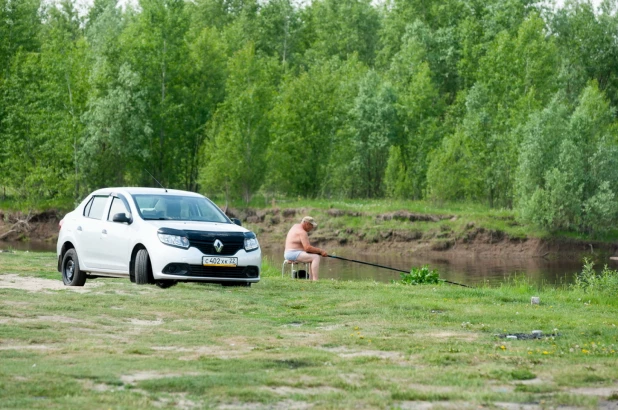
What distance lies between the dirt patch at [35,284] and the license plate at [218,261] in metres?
1.99

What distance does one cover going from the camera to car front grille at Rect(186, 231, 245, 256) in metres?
16.8

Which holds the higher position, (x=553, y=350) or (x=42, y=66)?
(x=42, y=66)

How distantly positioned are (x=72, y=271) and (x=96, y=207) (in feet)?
4.00

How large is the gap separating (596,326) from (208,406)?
7082 millimetres

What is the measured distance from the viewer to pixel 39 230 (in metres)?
58.6

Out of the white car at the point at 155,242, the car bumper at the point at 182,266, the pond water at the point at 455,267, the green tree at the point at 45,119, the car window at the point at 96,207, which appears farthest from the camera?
the green tree at the point at 45,119

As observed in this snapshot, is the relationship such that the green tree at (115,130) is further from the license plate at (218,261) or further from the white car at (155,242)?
the license plate at (218,261)

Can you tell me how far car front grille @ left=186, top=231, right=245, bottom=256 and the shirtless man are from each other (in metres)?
5.05

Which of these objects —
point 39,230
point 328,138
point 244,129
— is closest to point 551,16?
point 328,138

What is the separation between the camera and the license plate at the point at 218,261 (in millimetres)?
16734

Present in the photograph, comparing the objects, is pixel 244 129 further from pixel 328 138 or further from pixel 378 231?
pixel 378 231

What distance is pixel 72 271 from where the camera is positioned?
60.7 feet

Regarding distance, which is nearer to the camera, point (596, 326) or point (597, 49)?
point (596, 326)

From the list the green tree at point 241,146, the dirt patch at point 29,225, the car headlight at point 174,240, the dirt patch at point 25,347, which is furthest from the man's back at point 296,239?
the green tree at point 241,146
